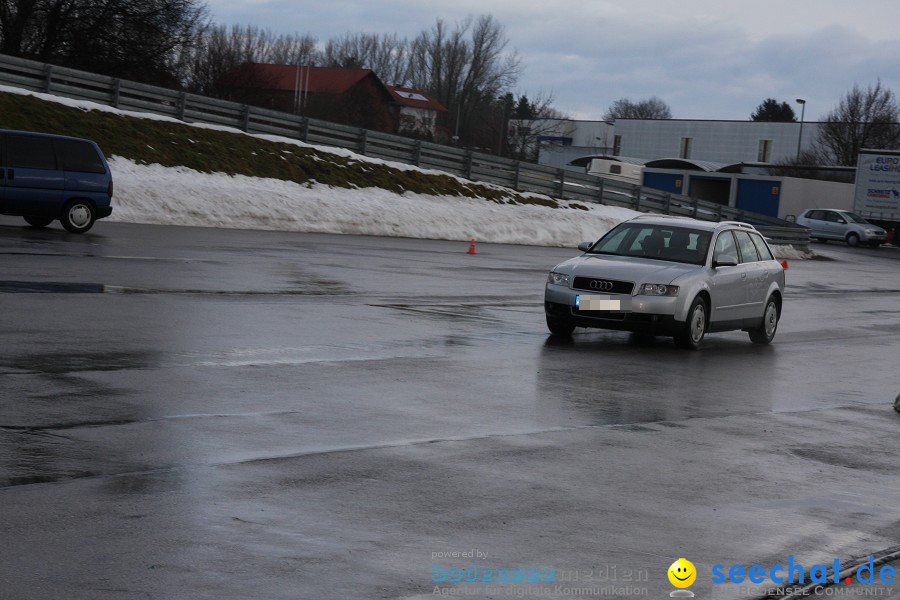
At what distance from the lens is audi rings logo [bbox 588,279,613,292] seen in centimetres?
1376

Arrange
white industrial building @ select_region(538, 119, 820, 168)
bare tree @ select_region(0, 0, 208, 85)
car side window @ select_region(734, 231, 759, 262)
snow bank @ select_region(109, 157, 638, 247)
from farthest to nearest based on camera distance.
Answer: white industrial building @ select_region(538, 119, 820, 168) < bare tree @ select_region(0, 0, 208, 85) < snow bank @ select_region(109, 157, 638, 247) < car side window @ select_region(734, 231, 759, 262)

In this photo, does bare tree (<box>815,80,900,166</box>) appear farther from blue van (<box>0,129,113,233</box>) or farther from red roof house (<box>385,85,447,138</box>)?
blue van (<box>0,129,113,233</box>)

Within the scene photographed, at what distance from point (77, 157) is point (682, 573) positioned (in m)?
19.5

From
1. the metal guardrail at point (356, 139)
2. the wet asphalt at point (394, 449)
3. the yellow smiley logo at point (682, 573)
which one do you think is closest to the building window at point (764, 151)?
the metal guardrail at point (356, 139)

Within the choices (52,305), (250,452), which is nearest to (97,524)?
(250,452)

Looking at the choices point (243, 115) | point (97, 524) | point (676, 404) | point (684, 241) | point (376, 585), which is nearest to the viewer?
point (376, 585)

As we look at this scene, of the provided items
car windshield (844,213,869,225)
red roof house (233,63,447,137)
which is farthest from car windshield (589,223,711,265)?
red roof house (233,63,447,137)

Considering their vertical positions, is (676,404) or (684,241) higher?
(684,241)

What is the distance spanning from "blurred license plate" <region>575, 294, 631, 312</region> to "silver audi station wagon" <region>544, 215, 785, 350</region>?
0.04 ft

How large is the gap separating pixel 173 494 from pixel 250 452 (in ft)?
3.55

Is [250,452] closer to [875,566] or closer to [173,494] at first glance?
[173,494]

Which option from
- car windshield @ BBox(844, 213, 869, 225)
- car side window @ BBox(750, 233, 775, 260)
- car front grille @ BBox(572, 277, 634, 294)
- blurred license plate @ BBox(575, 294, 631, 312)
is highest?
car windshield @ BBox(844, 213, 869, 225)

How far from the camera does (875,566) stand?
5.73m

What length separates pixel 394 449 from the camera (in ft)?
24.7
